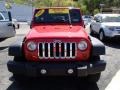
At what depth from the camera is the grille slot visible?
280 inches

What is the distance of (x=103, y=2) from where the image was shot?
85438mm

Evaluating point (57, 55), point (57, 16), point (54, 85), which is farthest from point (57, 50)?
point (57, 16)

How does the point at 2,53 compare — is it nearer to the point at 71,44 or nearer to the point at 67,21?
the point at 67,21

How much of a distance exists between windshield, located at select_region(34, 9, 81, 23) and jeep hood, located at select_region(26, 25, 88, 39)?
34cm

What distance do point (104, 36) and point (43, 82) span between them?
8.96 metres

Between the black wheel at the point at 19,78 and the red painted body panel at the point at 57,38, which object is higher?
the red painted body panel at the point at 57,38

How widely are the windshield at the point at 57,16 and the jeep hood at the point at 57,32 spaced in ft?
1.12

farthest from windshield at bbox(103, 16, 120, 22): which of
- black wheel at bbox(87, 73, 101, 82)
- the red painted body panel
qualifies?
black wheel at bbox(87, 73, 101, 82)

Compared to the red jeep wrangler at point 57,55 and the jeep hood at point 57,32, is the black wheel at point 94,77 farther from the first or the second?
the jeep hood at point 57,32

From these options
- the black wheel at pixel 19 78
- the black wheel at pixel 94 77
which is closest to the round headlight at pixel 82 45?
the black wheel at pixel 94 77

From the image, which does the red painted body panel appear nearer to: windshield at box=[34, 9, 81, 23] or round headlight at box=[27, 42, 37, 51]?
round headlight at box=[27, 42, 37, 51]

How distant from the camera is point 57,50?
711cm

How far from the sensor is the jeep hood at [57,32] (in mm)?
7297

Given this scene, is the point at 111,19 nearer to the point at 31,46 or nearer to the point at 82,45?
the point at 82,45
